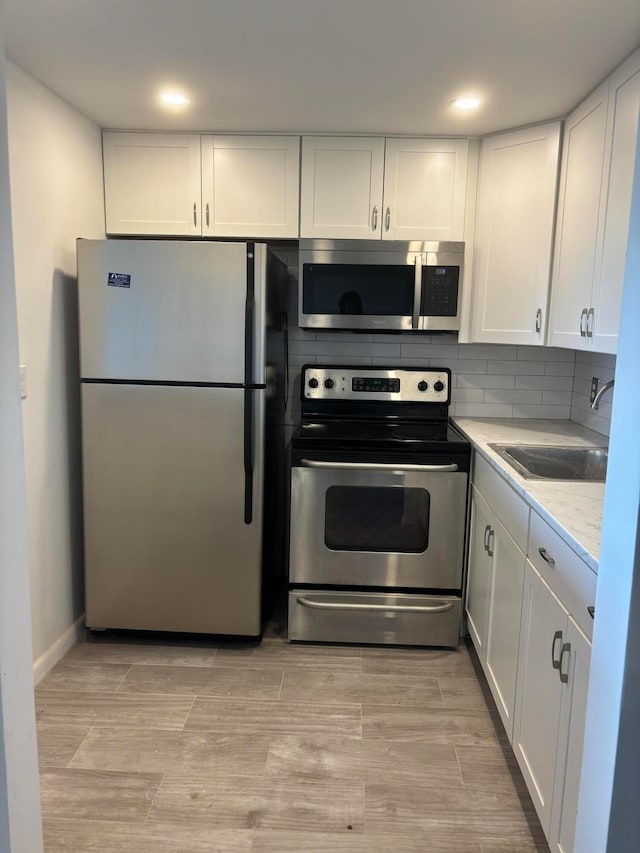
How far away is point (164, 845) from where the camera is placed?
164 centimetres

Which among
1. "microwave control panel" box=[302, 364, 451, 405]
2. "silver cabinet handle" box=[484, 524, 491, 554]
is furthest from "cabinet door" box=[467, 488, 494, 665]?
"microwave control panel" box=[302, 364, 451, 405]

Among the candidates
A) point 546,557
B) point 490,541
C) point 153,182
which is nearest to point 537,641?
point 546,557

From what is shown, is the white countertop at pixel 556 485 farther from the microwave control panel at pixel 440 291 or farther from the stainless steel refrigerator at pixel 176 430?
the stainless steel refrigerator at pixel 176 430

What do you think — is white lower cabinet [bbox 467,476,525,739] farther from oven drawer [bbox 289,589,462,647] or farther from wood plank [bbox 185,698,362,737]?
wood plank [bbox 185,698,362,737]

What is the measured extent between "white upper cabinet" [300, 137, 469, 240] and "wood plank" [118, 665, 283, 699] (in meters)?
1.94

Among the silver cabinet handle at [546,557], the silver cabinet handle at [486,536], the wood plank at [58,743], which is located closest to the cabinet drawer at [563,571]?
the silver cabinet handle at [546,557]

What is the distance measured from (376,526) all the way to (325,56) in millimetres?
1776

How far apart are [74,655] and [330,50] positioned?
249cm

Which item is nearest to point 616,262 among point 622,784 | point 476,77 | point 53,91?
point 476,77

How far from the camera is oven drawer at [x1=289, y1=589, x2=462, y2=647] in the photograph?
263 cm

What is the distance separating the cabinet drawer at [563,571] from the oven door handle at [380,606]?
37.8 inches

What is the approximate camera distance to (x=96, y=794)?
1.81 metres

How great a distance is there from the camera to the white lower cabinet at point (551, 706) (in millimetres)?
1342

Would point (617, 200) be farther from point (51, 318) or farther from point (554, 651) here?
point (51, 318)
